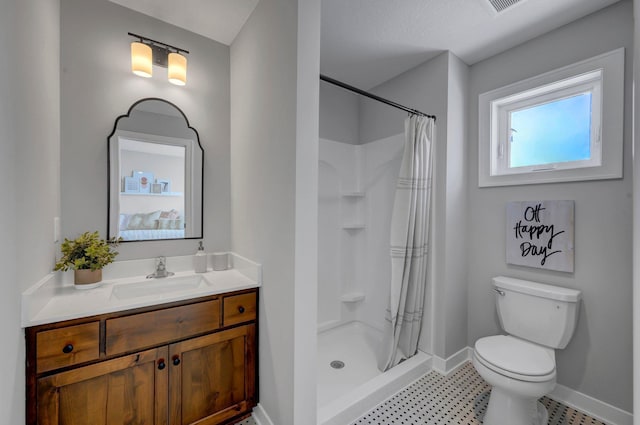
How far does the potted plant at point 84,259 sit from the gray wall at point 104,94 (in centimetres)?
14

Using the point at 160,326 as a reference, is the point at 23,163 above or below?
above

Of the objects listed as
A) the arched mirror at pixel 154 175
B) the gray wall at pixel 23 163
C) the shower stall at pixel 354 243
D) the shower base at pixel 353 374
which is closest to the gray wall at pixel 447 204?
the shower base at pixel 353 374

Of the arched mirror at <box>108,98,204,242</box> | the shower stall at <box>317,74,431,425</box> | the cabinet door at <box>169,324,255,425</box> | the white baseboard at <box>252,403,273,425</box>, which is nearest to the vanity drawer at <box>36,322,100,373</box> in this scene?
the cabinet door at <box>169,324,255,425</box>

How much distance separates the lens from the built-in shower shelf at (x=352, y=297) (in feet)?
9.11

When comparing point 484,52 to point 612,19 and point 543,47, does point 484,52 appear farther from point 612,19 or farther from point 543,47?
point 612,19

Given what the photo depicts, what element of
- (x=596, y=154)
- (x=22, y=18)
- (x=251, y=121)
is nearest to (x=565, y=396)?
(x=596, y=154)

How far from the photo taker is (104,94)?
162 cm

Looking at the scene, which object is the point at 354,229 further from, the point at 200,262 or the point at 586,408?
the point at 586,408

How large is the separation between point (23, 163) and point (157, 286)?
2.95 ft

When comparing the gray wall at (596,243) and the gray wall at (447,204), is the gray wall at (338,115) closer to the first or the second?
the gray wall at (447,204)

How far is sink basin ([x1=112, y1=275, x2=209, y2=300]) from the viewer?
1.55m

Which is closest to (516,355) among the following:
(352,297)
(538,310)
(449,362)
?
(538,310)

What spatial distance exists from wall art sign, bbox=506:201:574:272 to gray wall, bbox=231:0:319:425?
1.59 metres

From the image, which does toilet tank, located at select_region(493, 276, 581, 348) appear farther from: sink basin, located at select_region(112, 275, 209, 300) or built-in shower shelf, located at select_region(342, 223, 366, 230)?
sink basin, located at select_region(112, 275, 209, 300)
